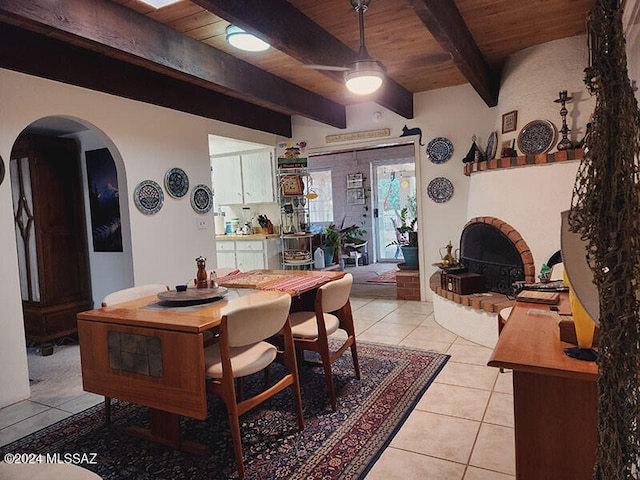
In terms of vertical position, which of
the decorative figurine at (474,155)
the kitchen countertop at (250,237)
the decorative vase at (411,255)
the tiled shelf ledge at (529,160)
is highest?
the decorative figurine at (474,155)

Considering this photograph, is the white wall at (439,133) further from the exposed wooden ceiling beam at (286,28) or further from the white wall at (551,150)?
the exposed wooden ceiling beam at (286,28)

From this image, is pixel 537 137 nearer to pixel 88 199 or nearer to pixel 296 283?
pixel 296 283

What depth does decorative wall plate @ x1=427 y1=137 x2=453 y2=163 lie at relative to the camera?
4.95 metres

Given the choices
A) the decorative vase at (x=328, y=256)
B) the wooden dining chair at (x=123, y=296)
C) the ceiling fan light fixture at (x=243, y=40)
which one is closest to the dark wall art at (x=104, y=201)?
the wooden dining chair at (x=123, y=296)

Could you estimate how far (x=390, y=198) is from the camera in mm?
9133

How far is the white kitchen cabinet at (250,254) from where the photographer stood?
19.1 feet

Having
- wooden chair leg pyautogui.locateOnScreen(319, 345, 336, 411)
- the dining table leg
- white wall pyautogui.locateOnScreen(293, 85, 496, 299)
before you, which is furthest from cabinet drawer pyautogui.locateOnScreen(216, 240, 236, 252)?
the dining table leg

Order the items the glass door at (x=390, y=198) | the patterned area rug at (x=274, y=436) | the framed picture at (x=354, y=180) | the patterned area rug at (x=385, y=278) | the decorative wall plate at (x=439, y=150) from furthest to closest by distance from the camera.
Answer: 1. the framed picture at (x=354, y=180)
2. the glass door at (x=390, y=198)
3. the patterned area rug at (x=385, y=278)
4. the decorative wall plate at (x=439, y=150)
5. the patterned area rug at (x=274, y=436)

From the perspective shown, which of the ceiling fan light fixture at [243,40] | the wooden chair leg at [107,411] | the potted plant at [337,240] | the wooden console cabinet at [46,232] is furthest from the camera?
the potted plant at [337,240]

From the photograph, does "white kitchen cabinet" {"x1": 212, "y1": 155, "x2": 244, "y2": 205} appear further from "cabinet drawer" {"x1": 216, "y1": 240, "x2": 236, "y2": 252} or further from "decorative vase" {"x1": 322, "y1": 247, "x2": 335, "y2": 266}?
"decorative vase" {"x1": 322, "y1": 247, "x2": 335, "y2": 266}

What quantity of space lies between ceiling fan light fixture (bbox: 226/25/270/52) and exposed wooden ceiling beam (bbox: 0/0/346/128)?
0.33 meters

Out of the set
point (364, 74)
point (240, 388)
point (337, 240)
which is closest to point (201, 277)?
point (240, 388)

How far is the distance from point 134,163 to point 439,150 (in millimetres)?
3355

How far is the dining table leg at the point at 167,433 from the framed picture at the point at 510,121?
3612 mm
